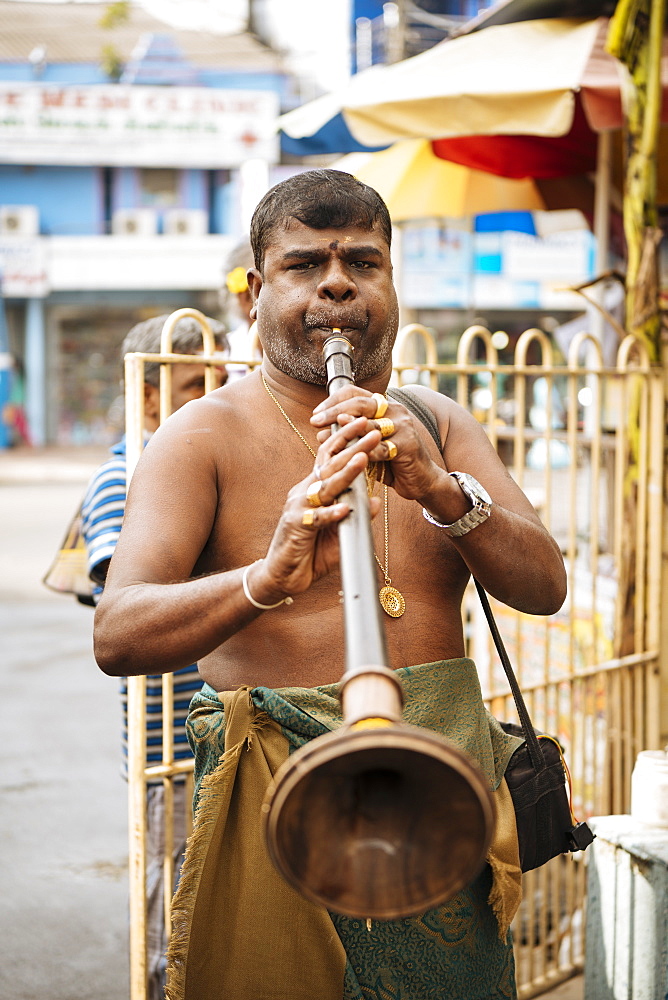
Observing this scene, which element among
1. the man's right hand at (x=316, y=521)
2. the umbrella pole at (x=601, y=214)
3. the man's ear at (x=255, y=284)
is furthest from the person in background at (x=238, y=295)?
the umbrella pole at (x=601, y=214)

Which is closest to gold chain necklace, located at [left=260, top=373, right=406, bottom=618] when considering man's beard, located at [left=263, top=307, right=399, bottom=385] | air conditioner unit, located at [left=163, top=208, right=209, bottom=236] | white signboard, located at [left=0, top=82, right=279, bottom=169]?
man's beard, located at [left=263, top=307, right=399, bottom=385]

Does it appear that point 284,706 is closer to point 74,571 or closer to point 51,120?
point 74,571

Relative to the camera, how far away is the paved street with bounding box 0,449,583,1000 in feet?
11.1

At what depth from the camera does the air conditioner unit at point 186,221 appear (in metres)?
23.4

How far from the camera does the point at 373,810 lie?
120 centimetres

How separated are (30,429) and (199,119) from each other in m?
8.49

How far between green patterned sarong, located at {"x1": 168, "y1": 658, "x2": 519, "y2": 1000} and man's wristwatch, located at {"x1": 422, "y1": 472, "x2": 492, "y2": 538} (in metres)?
0.26

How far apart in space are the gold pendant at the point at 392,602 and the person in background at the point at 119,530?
3.10ft

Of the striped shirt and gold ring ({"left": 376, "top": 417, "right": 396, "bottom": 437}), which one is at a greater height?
gold ring ({"left": 376, "top": 417, "right": 396, "bottom": 437})

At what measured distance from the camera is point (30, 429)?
25.3 meters

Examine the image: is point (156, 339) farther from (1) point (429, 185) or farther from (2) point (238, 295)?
(1) point (429, 185)

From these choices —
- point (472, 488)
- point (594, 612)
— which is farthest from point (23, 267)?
point (472, 488)

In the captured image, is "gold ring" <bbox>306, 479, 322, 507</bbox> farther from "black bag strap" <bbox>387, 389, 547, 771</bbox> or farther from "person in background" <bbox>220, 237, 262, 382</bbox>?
"person in background" <bbox>220, 237, 262, 382</bbox>

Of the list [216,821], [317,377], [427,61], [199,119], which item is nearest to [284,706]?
[216,821]
